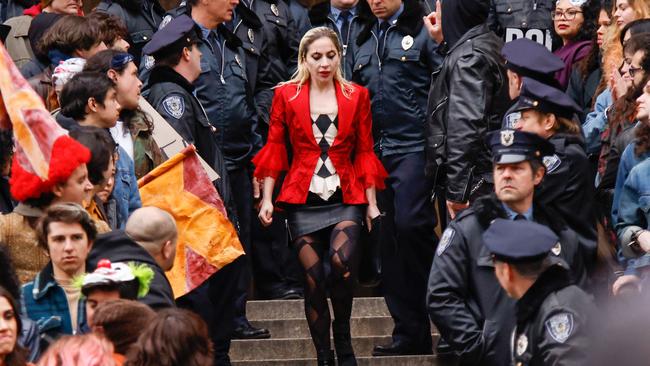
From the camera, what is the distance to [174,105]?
10422 millimetres

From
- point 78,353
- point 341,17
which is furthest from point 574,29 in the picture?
point 78,353

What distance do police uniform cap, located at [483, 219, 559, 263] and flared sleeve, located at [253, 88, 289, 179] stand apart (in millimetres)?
3035

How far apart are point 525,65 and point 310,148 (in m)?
1.72

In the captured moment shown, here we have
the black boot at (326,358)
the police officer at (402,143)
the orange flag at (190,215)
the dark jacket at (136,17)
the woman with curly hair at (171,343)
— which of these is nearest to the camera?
the woman with curly hair at (171,343)

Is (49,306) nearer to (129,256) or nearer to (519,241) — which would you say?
(129,256)

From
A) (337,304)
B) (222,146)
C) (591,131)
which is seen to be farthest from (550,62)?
(222,146)

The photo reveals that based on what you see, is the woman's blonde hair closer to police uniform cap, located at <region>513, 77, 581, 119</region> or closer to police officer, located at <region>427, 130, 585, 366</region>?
police uniform cap, located at <region>513, 77, 581, 119</region>

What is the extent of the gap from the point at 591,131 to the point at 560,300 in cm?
350

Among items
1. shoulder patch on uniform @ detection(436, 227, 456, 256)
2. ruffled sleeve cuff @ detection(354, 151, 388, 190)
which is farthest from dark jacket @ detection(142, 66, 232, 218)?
shoulder patch on uniform @ detection(436, 227, 456, 256)

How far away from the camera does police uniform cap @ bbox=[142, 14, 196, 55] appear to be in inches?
417

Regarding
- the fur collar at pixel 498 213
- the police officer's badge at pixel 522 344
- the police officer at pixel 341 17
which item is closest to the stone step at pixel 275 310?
the police officer at pixel 341 17

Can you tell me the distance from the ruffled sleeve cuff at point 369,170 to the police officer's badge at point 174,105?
1.19 meters

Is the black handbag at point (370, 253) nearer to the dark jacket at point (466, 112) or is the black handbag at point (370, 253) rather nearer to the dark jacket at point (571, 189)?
the dark jacket at point (466, 112)

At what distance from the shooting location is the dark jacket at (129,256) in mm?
7746
